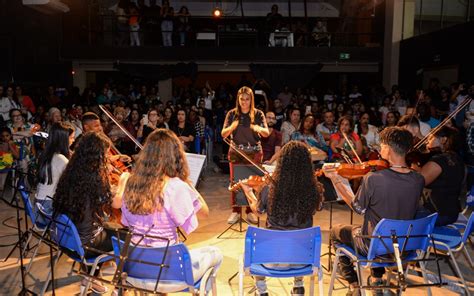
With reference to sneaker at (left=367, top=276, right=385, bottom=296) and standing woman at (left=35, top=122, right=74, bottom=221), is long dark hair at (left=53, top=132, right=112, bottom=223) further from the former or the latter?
sneaker at (left=367, top=276, right=385, bottom=296)

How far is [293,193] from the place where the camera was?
2.78 m

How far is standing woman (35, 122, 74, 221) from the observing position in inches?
137

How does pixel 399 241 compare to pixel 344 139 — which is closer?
pixel 399 241

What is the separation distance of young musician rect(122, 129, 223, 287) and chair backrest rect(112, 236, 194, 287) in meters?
0.08

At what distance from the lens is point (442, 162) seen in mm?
3455

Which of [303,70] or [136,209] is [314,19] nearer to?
[303,70]

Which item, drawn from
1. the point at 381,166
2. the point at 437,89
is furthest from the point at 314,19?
the point at 381,166

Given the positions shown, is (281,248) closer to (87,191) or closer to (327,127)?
(87,191)

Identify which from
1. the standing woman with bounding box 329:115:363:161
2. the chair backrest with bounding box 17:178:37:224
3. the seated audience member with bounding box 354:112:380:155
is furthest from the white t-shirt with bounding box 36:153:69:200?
the seated audience member with bounding box 354:112:380:155

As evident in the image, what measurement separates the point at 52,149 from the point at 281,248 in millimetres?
2023

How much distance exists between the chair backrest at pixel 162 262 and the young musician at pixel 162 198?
79 millimetres

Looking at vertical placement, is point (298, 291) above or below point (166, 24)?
below

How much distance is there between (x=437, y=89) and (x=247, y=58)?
543 centimetres

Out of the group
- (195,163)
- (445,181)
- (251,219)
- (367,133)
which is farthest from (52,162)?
(367,133)
